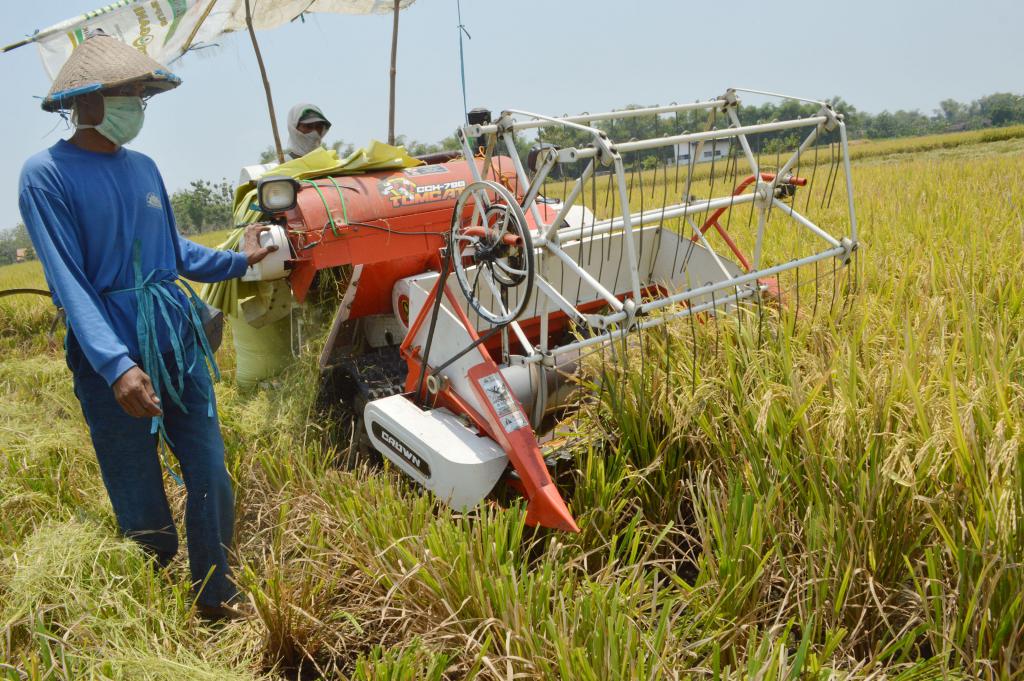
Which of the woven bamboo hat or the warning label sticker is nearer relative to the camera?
the woven bamboo hat

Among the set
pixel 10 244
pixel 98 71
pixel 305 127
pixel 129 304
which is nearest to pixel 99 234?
pixel 129 304

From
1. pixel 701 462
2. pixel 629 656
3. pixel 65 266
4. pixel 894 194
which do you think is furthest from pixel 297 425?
pixel 894 194

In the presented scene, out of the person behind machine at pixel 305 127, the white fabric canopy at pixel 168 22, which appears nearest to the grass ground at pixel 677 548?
the person behind machine at pixel 305 127

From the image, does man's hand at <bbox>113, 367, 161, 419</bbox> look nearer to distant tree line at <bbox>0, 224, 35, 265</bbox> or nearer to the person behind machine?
the person behind machine

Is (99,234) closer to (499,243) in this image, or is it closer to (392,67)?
(499,243)

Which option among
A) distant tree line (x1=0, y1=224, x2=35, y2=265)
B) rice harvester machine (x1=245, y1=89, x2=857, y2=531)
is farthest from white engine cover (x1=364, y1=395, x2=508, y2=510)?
distant tree line (x1=0, y1=224, x2=35, y2=265)

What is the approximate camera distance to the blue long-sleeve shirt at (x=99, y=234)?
2191 millimetres

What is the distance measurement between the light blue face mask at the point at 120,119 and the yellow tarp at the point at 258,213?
59.5 inches

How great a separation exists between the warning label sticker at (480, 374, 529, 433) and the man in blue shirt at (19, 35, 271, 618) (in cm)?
99

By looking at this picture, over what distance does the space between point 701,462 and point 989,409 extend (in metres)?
0.92

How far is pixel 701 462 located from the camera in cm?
280

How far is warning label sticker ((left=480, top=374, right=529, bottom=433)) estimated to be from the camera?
2.91 m

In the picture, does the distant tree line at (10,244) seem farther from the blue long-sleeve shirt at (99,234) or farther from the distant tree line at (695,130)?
the blue long-sleeve shirt at (99,234)

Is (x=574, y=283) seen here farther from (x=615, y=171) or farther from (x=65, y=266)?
(x=65, y=266)
